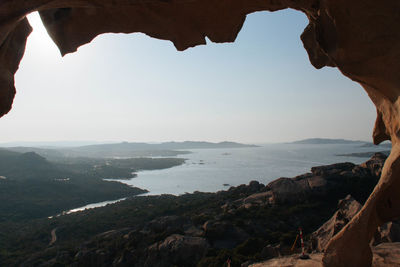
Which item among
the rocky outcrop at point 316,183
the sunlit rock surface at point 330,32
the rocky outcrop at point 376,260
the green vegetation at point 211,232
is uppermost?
Answer: the sunlit rock surface at point 330,32

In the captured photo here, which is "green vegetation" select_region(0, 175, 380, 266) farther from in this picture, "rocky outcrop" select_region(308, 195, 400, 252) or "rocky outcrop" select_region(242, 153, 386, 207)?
"rocky outcrop" select_region(308, 195, 400, 252)

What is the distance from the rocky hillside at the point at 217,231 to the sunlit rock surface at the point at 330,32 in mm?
9294

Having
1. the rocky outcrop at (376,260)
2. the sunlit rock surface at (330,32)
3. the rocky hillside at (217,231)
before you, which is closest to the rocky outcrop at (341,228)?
the rocky hillside at (217,231)

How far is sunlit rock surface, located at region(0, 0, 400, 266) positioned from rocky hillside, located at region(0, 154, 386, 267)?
30.5ft

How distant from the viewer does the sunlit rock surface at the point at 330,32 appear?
18.3 ft

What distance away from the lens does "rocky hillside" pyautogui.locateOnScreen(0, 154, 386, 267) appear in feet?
65.7

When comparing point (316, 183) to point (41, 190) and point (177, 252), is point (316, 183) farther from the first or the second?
point (41, 190)

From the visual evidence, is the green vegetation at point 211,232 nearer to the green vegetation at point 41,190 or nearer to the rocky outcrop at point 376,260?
the rocky outcrop at point 376,260

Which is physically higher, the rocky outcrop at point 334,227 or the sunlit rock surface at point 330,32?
the sunlit rock surface at point 330,32

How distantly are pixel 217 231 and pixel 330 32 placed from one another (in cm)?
2118

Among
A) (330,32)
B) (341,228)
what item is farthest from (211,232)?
(330,32)

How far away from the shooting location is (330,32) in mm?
6527

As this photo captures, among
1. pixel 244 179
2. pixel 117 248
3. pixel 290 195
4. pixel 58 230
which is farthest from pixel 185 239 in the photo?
pixel 244 179

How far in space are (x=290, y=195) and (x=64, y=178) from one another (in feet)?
333
